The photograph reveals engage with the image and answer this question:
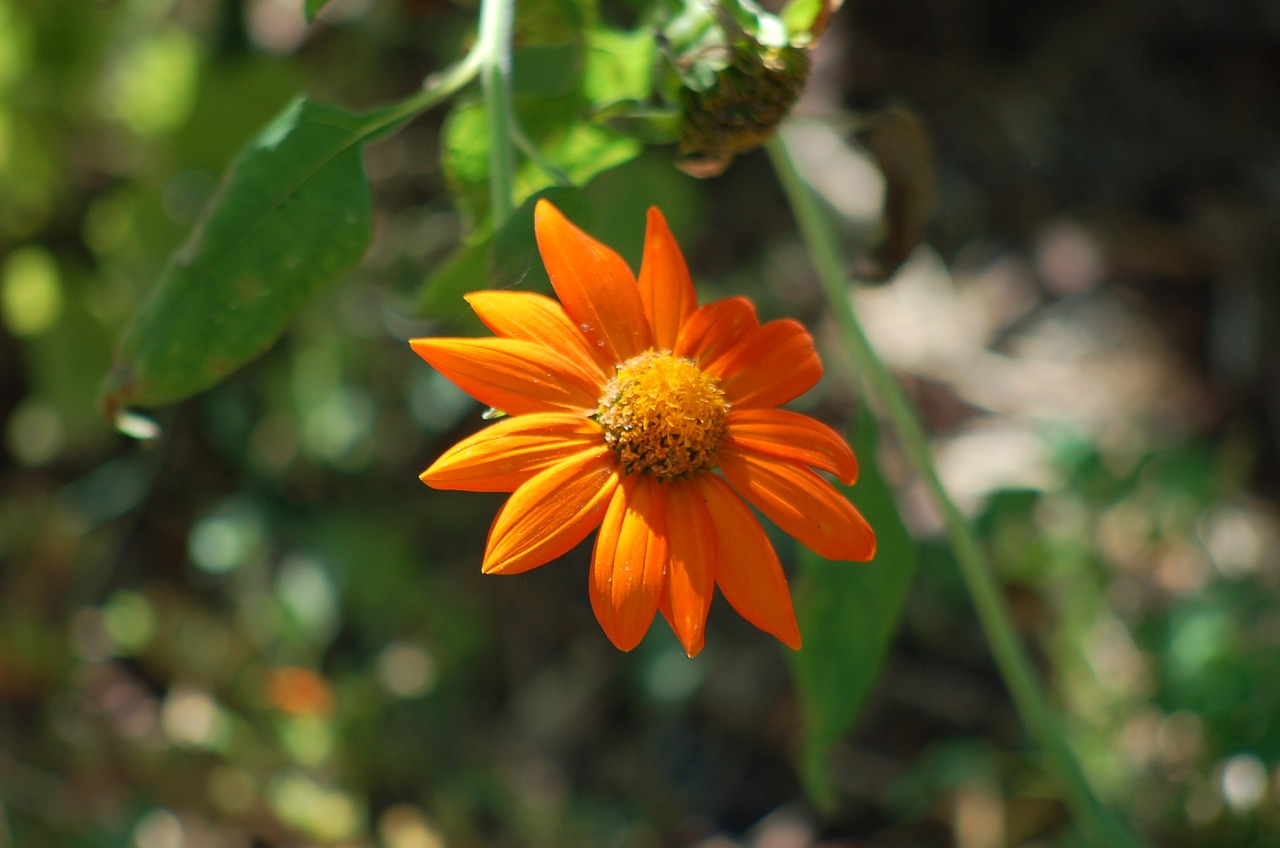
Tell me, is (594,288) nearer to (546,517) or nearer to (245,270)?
(546,517)

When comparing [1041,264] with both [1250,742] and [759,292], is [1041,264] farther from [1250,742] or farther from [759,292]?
[1250,742]

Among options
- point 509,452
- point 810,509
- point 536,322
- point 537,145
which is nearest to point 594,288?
point 536,322

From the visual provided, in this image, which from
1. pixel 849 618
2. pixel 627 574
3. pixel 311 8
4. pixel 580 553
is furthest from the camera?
pixel 580 553

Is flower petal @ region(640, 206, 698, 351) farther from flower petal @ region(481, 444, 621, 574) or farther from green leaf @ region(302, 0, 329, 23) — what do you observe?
green leaf @ region(302, 0, 329, 23)

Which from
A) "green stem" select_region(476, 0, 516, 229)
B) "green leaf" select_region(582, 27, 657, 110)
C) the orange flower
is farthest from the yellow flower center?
"green leaf" select_region(582, 27, 657, 110)

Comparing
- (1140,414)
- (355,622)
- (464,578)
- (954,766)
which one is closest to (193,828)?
(355,622)
